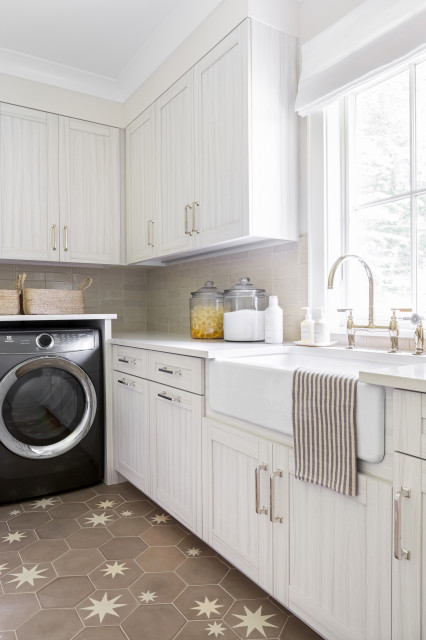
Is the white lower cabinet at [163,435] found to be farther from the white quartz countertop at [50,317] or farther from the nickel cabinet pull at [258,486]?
the nickel cabinet pull at [258,486]

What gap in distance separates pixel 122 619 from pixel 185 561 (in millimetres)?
376

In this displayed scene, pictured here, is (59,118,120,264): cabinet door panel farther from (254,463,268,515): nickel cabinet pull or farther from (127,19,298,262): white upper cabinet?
(254,463,268,515): nickel cabinet pull

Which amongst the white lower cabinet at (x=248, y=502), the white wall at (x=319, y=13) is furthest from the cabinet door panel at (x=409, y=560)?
the white wall at (x=319, y=13)

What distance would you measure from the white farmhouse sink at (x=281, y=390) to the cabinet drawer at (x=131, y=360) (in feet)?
2.04

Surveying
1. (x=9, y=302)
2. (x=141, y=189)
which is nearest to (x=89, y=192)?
(x=141, y=189)

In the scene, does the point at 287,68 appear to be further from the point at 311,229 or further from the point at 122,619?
the point at 122,619

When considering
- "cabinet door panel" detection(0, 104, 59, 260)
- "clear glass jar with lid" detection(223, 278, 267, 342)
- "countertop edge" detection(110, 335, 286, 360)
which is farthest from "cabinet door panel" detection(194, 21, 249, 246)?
"cabinet door panel" detection(0, 104, 59, 260)

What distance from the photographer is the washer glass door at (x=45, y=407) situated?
232 centimetres

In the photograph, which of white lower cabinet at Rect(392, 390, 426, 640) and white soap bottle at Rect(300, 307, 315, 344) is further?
white soap bottle at Rect(300, 307, 315, 344)

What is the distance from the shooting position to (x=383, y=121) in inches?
76.7

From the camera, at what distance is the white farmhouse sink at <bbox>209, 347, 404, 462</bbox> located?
108 cm

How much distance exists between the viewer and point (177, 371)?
1.94m

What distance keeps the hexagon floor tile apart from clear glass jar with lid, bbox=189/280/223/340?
0.93m

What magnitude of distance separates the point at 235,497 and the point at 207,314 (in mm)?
1067
